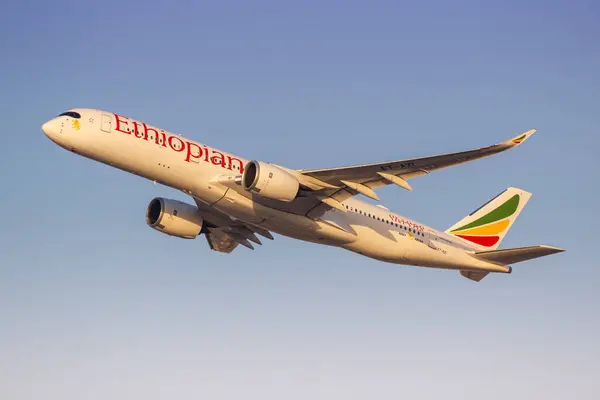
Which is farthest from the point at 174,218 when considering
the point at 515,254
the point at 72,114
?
the point at 515,254

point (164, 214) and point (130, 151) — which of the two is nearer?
point (130, 151)

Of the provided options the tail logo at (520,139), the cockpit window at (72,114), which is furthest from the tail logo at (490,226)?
the cockpit window at (72,114)

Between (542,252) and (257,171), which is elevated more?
(257,171)

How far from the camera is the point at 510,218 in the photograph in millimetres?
51781

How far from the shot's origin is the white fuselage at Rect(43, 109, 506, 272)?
37938mm

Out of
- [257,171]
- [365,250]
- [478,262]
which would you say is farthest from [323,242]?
[478,262]

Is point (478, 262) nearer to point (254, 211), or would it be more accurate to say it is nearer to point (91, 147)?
point (254, 211)

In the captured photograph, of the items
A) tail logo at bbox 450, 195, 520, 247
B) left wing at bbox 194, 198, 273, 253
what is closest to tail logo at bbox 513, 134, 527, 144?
tail logo at bbox 450, 195, 520, 247

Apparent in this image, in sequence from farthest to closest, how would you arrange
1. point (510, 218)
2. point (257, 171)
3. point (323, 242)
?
point (510, 218), point (323, 242), point (257, 171)

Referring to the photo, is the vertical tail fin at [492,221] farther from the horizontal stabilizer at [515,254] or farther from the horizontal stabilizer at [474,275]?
the horizontal stabilizer at [515,254]

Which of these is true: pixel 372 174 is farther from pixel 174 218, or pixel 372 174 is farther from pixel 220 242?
pixel 220 242

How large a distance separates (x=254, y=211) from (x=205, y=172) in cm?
294

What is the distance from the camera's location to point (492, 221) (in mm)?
50938

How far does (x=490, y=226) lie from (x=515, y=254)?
6292 millimetres
